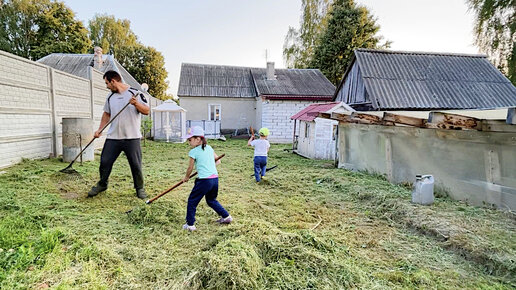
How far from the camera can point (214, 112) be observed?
18219mm

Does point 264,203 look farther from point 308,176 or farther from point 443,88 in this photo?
point 443,88

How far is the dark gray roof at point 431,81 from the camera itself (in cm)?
962

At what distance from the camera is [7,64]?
5.32m

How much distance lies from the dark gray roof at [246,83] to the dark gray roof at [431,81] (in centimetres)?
595

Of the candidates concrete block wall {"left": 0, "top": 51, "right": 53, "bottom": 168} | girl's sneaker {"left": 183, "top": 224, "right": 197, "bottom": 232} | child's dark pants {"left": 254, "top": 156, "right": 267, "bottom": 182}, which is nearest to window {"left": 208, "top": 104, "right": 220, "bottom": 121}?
concrete block wall {"left": 0, "top": 51, "right": 53, "bottom": 168}

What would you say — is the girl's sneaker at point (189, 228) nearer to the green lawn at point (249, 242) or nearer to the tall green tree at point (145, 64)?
the green lawn at point (249, 242)

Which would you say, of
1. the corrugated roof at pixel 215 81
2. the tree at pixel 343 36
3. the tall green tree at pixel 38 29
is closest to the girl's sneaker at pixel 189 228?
the corrugated roof at pixel 215 81

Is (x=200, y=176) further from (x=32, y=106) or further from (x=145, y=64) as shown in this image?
(x=145, y=64)

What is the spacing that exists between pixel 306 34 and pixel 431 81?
1693cm

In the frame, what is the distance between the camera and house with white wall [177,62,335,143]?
53.5 ft

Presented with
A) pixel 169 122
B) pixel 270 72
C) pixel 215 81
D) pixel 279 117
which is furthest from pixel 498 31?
pixel 169 122

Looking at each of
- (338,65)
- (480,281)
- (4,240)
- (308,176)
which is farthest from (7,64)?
(338,65)

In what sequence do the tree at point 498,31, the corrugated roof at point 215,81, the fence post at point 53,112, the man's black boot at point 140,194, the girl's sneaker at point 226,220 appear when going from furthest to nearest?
the corrugated roof at point 215,81 → the tree at point 498,31 → the fence post at point 53,112 → the man's black boot at point 140,194 → the girl's sneaker at point 226,220

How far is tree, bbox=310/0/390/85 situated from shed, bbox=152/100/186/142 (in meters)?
13.6
